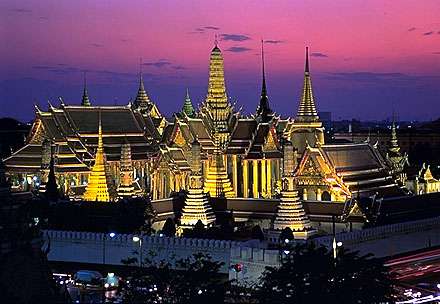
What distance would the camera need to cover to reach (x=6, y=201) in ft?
68.7

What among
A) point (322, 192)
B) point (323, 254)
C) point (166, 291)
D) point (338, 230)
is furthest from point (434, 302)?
point (322, 192)

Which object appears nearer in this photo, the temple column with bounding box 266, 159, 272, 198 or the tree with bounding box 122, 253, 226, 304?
the tree with bounding box 122, 253, 226, 304

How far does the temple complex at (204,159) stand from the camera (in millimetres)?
42531

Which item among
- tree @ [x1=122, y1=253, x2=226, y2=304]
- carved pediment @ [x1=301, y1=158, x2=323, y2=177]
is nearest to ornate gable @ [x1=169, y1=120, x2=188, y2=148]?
carved pediment @ [x1=301, y1=158, x2=323, y2=177]

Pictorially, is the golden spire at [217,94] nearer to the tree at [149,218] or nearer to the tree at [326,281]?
the tree at [149,218]

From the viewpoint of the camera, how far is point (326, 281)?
22906mm

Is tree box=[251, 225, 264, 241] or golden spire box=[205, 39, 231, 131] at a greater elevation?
golden spire box=[205, 39, 231, 131]

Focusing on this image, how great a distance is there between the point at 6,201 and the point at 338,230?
1889cm

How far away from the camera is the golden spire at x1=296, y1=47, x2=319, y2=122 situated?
5097 centimetres

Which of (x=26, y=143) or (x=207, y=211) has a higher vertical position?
(x=26, y=143)

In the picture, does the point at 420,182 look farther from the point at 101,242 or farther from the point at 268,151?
the point at 101,242

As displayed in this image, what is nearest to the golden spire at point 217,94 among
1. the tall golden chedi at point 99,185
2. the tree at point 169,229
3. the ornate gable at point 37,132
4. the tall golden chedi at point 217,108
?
the tall golden chedi at point 217,108

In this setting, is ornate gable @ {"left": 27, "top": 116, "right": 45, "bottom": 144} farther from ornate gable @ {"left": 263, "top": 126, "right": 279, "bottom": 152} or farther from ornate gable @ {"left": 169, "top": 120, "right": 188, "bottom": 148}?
ornate gable @ {"left": 263, "top": 126, "right": 279, "bottom": 152}

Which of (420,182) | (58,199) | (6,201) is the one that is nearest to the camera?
(6,201)
